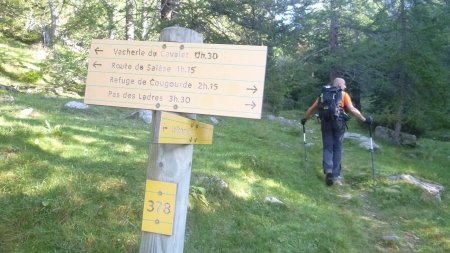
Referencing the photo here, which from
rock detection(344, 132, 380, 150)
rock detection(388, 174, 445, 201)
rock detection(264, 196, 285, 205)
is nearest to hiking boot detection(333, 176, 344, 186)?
rock detection(388, 174, 445, 201)

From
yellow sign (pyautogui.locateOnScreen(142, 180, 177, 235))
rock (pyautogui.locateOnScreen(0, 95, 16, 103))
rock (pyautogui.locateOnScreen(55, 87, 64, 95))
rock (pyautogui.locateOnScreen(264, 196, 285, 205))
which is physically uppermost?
rock (pyautogui.locateOnScreen(55, 87, 64, 95))

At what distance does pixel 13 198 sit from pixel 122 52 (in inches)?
106

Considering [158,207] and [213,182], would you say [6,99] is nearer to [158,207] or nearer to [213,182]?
[213,182]

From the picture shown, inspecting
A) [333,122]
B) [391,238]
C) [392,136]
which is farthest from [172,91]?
[392,136]

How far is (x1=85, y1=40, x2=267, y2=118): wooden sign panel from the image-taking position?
2.51 metres

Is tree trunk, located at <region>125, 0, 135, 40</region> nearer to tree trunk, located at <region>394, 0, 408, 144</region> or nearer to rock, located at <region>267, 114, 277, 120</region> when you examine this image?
rock, located at <region>267, 114, 277, 120</region>

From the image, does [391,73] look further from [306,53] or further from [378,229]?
[378,229]

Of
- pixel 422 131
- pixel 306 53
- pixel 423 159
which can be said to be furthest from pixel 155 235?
pixel 306 53

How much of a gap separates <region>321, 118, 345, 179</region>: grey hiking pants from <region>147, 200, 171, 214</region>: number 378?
19.8 feet

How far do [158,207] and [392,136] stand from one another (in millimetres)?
14062

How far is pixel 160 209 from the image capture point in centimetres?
272

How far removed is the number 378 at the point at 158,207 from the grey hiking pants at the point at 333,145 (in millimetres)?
6040

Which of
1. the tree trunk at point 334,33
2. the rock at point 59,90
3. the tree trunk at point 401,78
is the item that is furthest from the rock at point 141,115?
the tree trunk at point 334,33

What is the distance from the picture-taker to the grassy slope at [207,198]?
168 inches
